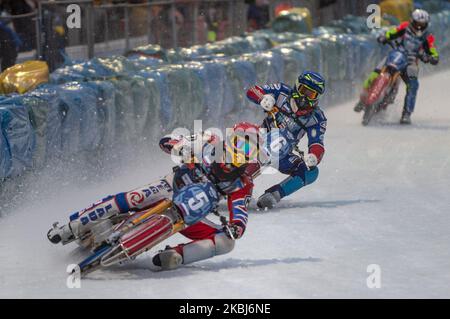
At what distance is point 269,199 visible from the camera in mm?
10812

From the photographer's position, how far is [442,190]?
39.6 feet

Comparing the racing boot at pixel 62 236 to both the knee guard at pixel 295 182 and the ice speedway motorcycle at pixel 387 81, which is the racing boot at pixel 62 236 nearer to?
the knee guard at pixel 295 182

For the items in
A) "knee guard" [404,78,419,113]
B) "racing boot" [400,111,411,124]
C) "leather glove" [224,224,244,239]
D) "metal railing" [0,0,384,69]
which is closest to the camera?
"leather glove" [224,224,244,239]

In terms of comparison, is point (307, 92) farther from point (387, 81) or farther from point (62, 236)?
point (387, 81)

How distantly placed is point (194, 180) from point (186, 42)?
8.91 m

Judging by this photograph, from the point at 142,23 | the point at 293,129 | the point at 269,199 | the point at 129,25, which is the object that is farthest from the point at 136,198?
the point at 142,23

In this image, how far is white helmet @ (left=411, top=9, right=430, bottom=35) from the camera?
16.7 meters

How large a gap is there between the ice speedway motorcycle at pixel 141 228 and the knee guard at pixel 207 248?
0.15 m

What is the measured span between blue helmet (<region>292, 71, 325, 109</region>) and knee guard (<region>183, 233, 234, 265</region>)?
115 inches

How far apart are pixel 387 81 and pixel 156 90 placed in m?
4.53

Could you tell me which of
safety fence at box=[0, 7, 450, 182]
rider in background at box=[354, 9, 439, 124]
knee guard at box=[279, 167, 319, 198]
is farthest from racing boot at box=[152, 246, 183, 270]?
rider in background at box=[354, 9, 439, 124]

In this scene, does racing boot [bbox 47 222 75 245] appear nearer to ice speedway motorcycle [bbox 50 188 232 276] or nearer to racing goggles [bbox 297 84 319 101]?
ice speedway motorcycle [bbox 50 188 232 276]
